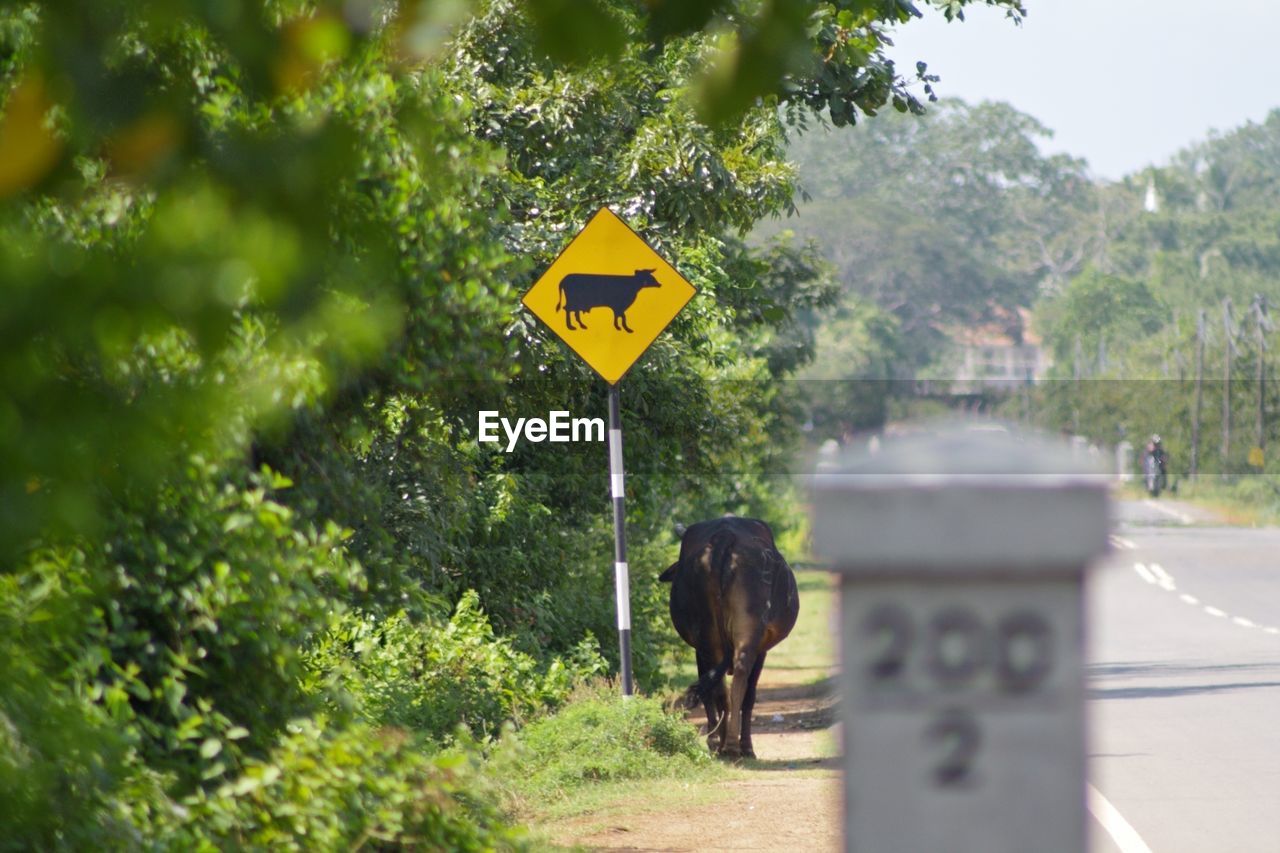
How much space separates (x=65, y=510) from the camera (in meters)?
2.32

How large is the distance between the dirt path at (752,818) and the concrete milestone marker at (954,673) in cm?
394

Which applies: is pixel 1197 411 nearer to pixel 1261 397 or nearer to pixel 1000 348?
pixel 1261 397

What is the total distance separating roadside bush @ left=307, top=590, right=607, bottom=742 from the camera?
948 cm

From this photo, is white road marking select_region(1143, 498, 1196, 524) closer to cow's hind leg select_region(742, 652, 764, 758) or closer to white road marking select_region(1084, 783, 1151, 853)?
cow's hind leg select_region(742, 652, 764, 758)

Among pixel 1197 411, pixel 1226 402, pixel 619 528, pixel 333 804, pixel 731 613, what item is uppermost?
pixel 1226 402

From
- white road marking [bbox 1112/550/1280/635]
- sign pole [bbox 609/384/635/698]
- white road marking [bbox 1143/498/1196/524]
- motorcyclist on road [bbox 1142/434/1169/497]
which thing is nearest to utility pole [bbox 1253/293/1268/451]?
motorcyclist on road [bbox 1142/434/1169/497]

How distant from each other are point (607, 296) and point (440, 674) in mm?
2303

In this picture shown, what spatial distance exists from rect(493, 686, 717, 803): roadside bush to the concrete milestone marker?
624 centimetres

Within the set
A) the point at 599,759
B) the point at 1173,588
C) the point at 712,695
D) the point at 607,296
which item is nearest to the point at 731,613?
the point at 712,695

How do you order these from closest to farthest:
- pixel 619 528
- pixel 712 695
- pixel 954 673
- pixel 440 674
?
pixel 954 673 → pixel 619 528 → pixel 440 674 → pixel 712 695

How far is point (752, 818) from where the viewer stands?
841cm

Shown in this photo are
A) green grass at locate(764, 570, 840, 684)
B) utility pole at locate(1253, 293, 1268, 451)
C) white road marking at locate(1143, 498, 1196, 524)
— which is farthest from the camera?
utility pole at locate(1253, 293, 1268, 451)

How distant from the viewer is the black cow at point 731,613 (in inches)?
435

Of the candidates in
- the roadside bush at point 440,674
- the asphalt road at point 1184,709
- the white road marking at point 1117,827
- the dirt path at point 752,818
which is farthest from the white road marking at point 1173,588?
the roadside bush at point 440,674
